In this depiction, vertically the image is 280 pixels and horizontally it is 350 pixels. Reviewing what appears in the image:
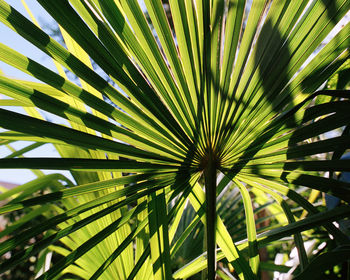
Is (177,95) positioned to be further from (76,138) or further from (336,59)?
(336,59)

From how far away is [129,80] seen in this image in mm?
727

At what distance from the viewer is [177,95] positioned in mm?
791

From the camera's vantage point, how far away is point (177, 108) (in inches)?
32.1

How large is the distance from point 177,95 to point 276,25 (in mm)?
295

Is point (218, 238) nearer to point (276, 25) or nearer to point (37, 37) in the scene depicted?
point (276, 25)

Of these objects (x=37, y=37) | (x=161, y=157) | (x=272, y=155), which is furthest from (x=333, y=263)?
(x=37, y=37)

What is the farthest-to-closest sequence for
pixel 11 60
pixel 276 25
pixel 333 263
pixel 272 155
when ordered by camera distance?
pixel 272 155
pixel 276 25
pixel 11 60
pixel 333 263

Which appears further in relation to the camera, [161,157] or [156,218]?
[161,157]

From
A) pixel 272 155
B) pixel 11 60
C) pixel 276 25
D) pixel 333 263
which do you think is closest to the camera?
pixel 333 263

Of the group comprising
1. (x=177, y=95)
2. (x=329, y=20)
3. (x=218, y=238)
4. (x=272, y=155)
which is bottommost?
(x=218, y=238)

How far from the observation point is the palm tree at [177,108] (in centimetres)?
63

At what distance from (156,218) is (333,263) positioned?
0.39 meters

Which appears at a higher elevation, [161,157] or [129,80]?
[129,80]

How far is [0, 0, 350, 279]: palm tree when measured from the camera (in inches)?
25.0
